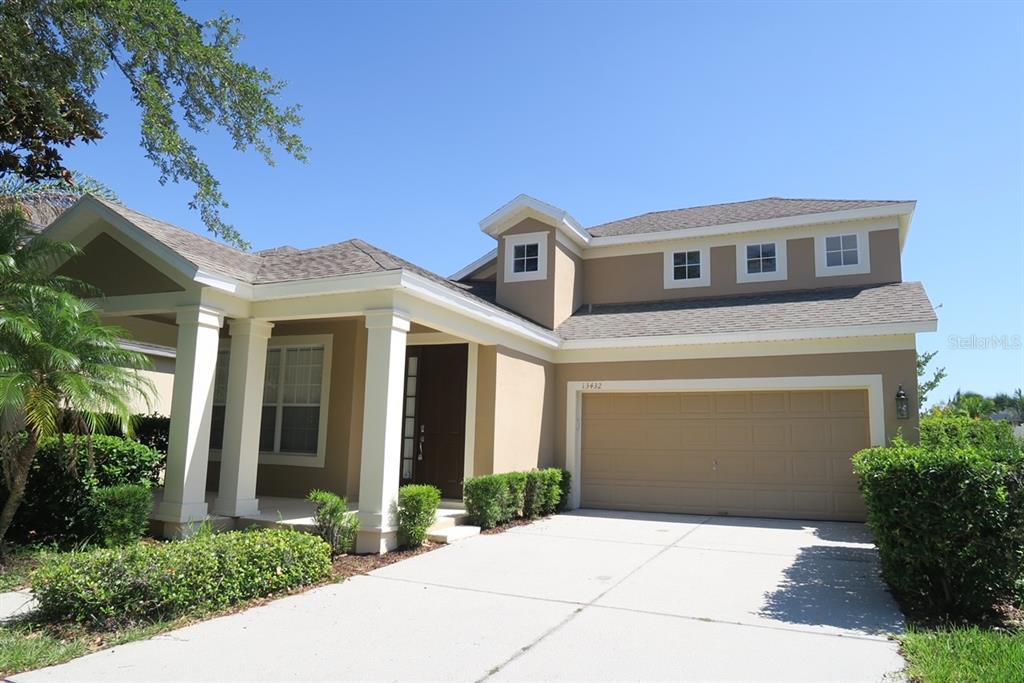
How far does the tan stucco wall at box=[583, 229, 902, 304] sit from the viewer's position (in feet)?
43.5

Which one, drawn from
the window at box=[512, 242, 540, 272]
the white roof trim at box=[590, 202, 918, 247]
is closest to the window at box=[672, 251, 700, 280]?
the white roof trim at box=[590, 202, 918, 247]

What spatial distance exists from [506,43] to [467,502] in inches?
287

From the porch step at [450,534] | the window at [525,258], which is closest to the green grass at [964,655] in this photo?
the porch step at [450,534]

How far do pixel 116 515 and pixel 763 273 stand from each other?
12.3 meters

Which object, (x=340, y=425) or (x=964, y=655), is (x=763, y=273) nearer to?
(x=340, y=425)

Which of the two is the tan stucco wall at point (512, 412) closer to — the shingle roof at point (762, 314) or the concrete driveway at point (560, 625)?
the shingle roof at point (762, 314)

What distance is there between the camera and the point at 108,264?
32.5 ft

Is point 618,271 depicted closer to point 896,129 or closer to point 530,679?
point 896,129

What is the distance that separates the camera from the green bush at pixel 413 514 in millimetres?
8445

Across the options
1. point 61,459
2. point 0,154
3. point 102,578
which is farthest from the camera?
point 0,154

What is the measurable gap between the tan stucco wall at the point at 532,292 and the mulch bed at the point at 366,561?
6.01 metres

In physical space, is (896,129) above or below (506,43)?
below

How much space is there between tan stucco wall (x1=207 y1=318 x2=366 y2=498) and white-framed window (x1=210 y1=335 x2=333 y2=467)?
0.40 ft

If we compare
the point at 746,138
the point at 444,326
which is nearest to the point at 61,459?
the point at 444,326
